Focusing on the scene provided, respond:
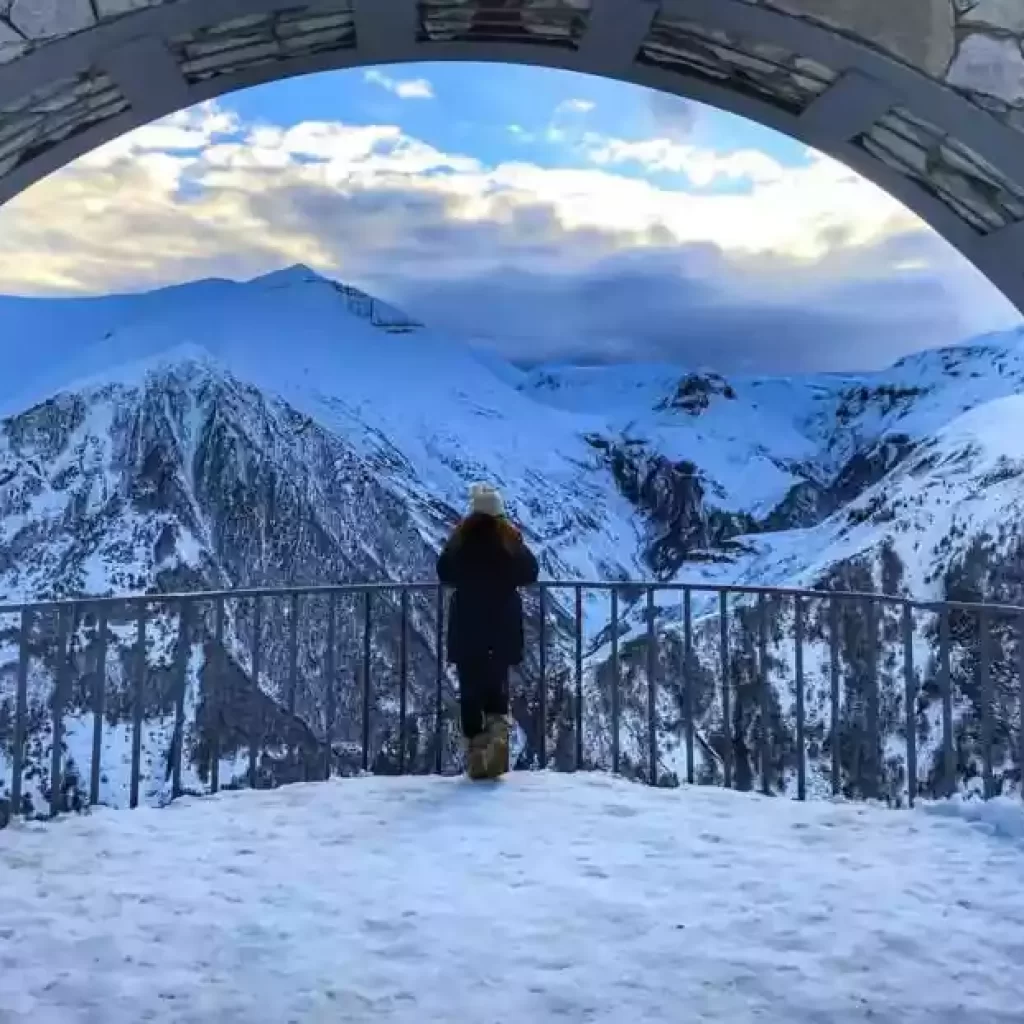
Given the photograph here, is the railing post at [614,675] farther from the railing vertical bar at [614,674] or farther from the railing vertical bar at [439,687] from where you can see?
the railing vertical bar at [439,687]

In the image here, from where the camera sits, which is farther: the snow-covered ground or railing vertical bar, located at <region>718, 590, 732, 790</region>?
railing vertical bar, located at <region>718, 590, 732, 790</region>

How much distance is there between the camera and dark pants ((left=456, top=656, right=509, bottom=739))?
4.45 meters

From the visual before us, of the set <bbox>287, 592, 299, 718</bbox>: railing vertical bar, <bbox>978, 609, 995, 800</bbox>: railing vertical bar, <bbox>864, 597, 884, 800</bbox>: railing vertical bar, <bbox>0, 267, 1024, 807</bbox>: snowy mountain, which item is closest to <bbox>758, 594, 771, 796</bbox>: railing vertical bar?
<bbox>864, 597, 884, 800</bbox>: railing vertical bar

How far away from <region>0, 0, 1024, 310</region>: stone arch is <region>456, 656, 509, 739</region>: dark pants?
2558 millimetres

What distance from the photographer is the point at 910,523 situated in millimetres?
37875

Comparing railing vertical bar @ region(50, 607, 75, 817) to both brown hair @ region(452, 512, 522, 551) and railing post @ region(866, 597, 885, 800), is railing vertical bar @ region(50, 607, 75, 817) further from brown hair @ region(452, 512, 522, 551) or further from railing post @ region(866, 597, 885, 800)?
railing post @ region(866, 597, 885, 800)

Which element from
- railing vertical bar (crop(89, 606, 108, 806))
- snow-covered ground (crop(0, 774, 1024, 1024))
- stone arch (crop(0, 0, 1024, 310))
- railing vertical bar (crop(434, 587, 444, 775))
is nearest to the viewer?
stone arch (crop(0, 0, 1024, 310))

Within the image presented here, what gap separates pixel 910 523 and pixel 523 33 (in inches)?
1497

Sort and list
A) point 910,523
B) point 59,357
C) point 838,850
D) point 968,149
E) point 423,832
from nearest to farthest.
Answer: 1. point 968,149
2. point 838,850
3. point 423,832
4. point 910,523
5. point 59,357

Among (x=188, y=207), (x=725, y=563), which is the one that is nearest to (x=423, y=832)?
(x=188, y=207)

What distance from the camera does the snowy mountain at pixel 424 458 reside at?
129 ft

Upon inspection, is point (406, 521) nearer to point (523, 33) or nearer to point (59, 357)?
point (59, 357)

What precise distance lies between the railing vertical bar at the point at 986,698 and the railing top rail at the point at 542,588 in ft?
0.19

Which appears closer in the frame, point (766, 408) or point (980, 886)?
point (980, 886)
